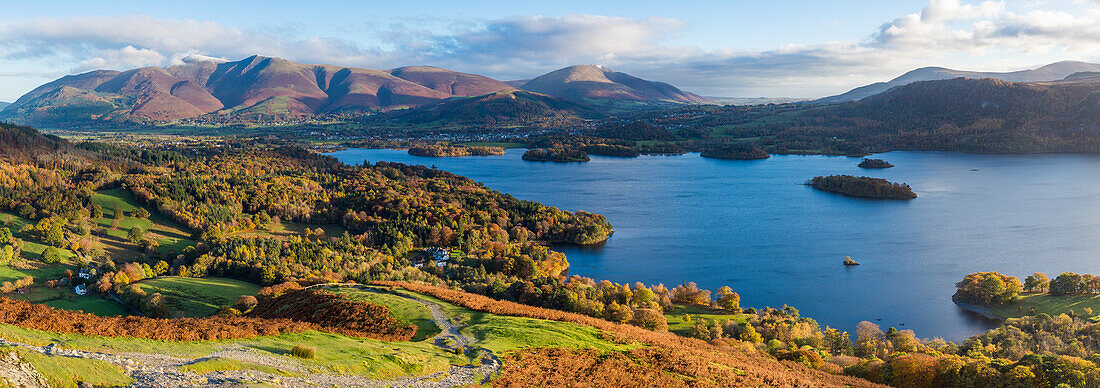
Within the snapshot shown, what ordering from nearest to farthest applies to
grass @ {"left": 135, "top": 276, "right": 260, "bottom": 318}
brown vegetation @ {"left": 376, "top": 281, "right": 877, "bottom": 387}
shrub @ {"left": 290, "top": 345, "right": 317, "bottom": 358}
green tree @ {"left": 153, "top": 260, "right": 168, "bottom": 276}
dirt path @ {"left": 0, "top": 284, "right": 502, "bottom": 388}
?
dirt path @ {"left": 0, "top": 284, "right": 502, "bottom": 388}
shrub @ {"left": 290, "top": 345, "right": 317, "bottom": 358}
brown vegetation @ {"left": 376, "top": 281, "right": 877, "bottom": 387}
grass @ {"left": 135, "top": 276, "right": 260, "bottom": 318}
green tree @ {"left": 153, "top": 260, "right": 168, "bottom": 276}

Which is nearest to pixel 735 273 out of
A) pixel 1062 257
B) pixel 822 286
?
pixel 822 286

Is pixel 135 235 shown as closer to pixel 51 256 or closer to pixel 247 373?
pixel 51 256

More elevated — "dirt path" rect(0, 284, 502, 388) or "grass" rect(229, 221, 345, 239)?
"dirt path" rect(0, 284, 502, 388)

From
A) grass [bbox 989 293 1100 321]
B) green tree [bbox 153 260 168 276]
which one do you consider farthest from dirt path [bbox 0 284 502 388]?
grass [bbox 989 293 1100 321]

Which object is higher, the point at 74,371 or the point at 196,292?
the point at 74,371

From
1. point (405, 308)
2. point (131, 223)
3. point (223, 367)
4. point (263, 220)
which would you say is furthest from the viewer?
point (263, 220)

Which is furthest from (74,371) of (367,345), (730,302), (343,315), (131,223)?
(131,223)

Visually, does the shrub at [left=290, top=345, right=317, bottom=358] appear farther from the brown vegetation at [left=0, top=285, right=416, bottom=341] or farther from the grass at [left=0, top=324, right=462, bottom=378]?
the brown vegetation at [left=0, top=285, right=416, bottom=341]
